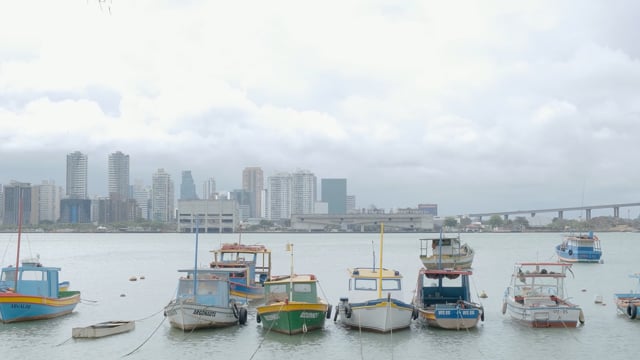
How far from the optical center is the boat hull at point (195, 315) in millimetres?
32875

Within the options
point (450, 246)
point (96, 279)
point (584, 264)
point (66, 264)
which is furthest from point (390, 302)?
point (66, 264)

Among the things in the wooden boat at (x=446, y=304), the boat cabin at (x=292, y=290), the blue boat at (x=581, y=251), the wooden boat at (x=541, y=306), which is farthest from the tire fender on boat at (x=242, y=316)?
the blue boat at (x=581, y=251)

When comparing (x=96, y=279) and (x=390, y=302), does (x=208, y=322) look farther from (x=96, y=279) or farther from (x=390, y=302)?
(x=96, y=279)

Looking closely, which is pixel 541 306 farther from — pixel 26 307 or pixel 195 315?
pixel 26 307

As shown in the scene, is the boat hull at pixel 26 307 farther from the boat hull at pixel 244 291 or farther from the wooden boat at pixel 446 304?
the wooden boat at pixel 446 304

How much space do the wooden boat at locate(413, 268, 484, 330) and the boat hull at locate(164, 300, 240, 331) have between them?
898cm

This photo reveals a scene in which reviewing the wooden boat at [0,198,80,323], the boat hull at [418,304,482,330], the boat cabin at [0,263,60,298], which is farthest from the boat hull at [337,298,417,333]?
the boat cabin at [0,263,60,298]

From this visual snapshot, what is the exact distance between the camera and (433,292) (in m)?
37.1

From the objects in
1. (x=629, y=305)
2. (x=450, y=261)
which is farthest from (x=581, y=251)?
(x=629, y=305)

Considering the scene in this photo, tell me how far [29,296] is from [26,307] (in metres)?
0.51

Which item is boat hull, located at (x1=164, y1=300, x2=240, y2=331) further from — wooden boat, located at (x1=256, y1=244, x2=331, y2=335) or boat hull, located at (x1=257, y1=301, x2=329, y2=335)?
boat hull, located at (x1=257, y1=301, x2=329, y2=335)

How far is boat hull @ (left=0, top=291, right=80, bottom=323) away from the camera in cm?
3481

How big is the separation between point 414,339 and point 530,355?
482cm

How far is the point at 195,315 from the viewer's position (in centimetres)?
3300
